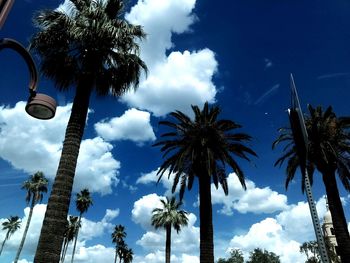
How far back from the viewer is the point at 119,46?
15227 mm

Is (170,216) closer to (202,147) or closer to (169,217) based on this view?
(169,217)

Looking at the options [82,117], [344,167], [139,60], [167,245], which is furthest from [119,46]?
[167,245]

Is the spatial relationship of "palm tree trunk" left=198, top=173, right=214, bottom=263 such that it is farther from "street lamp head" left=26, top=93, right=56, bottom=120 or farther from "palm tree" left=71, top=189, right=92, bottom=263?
"palm tree" left=71, top=189, right=92, bottom=263

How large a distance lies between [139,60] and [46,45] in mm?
4155

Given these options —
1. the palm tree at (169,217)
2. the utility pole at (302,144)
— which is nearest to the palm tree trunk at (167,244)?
the palm tree at (169,217)

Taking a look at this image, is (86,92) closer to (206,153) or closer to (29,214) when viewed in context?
(206,153)

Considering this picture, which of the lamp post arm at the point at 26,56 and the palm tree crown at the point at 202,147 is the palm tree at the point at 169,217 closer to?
the palm tree crown at the point at 202,147

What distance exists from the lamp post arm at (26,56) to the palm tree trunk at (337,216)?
72.2ft

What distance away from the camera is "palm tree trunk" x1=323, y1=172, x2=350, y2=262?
2220cm

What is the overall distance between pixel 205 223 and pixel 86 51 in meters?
13.1

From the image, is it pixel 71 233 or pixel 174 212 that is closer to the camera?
pixel 174 212

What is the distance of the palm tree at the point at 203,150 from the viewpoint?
23.3m

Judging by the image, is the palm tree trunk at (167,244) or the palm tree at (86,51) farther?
the palm tree trunk at (167,244)

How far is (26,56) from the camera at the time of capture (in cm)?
456
